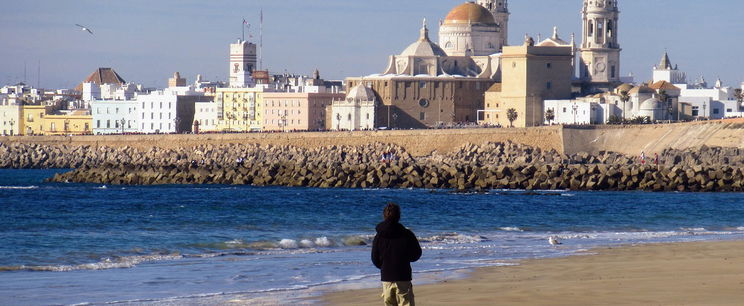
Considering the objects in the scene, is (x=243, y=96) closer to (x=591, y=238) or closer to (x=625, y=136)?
(x=625, y=136)

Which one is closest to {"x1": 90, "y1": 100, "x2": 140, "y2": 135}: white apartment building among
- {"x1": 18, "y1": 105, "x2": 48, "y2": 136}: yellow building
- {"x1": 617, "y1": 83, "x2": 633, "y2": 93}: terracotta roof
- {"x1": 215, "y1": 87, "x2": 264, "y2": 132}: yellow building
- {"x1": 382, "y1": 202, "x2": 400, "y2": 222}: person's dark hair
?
{"x1": 18, "y1": 105, "x2": 48, "y2": 136}: yellow building

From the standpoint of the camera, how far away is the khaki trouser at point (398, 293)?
14871mm

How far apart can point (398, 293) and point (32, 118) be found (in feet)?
384

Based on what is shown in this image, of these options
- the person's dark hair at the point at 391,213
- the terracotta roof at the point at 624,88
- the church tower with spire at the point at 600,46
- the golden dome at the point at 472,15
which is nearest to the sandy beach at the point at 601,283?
the person's dark hair at the point at 391,213

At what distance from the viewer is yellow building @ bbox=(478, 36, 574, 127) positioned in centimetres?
9831

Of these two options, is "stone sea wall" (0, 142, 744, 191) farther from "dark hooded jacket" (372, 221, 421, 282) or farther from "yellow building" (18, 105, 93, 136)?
"dark hooded jacket" (372, 221, 421, 282)

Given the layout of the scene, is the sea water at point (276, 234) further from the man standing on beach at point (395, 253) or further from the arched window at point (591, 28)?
the arched window at point (591, 28)

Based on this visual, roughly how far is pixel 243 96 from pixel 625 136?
140 feet

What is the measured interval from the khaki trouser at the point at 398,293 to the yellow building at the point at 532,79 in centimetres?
8334

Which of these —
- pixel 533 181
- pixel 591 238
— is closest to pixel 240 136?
pixel 533 181

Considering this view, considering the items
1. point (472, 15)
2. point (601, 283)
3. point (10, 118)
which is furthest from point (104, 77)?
point (601, 283)

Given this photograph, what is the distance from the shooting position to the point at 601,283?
786 inches

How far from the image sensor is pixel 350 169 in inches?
2411

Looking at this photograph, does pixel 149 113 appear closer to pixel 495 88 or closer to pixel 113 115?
pixel 113 115
